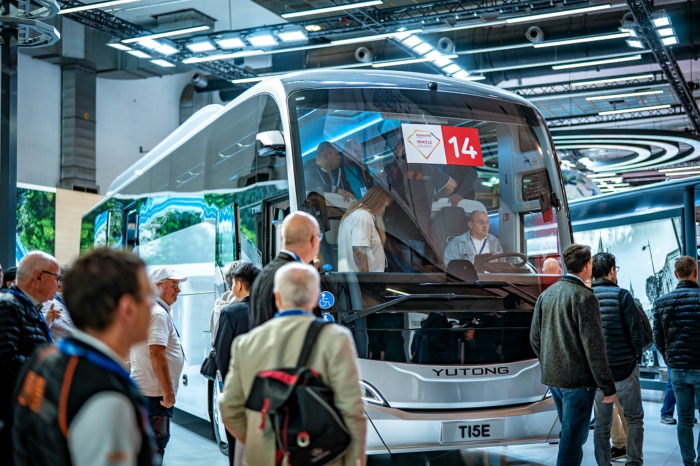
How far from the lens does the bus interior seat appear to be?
591 centimetres

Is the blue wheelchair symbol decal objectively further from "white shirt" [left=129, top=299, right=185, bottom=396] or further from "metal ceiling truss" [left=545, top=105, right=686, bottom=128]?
"metal ceiling truss" [left=545, top=105, right=686, bottom=128]

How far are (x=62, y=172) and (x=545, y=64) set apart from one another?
1077cm

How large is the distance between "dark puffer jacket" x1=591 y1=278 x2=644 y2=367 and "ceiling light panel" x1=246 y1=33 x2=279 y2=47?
391 inches

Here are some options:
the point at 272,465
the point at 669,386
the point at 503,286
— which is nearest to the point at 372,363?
the point at 503,286

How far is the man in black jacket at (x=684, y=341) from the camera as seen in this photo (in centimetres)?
607

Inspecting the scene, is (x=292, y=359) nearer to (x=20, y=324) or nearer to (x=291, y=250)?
(x=291, y=250)

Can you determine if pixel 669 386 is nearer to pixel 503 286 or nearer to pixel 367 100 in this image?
pixel 503 286

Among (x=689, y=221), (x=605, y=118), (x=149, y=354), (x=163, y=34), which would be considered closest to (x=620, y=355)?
(x=149, y=354)

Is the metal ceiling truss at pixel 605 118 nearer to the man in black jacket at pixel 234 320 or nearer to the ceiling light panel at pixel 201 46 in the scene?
the ceiling light panel at pixel 201 46

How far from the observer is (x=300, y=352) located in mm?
2996

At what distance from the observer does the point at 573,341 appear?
5031 mm

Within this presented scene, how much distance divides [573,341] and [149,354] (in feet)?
9.28

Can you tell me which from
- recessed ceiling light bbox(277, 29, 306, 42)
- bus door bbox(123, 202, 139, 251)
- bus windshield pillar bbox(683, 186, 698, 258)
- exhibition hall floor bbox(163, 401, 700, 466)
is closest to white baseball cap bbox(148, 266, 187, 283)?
exhibition hall floor bbox(163, 401, 700, 466)

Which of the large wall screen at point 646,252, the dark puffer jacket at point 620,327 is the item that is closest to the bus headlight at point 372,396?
the dark puffer jacket at point 620,327
